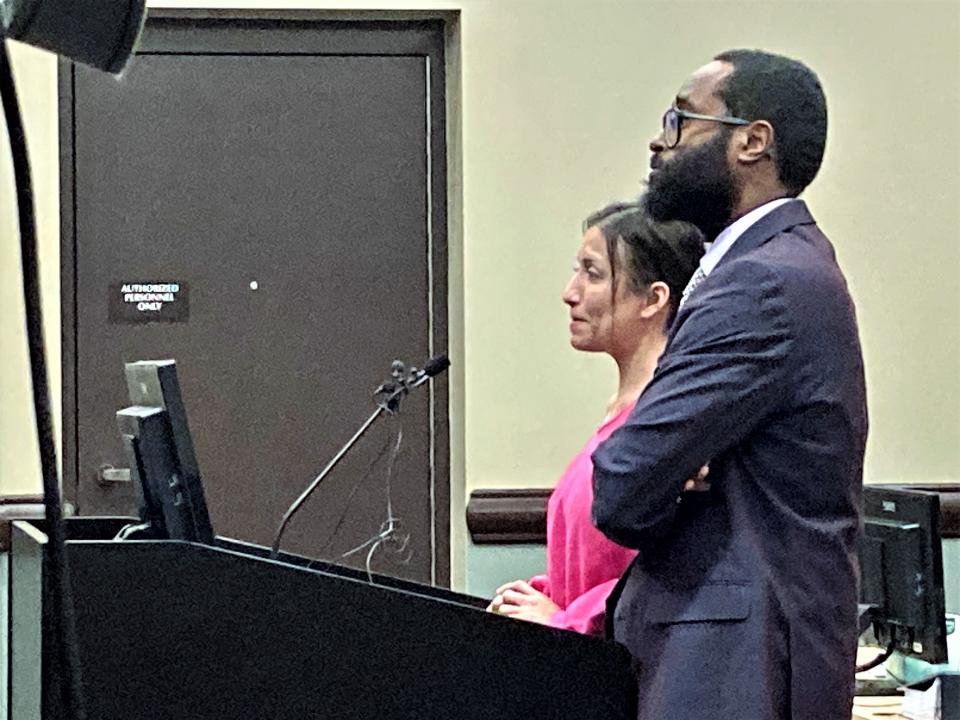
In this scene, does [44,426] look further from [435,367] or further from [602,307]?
[435,367]

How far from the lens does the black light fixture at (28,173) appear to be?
68 cm

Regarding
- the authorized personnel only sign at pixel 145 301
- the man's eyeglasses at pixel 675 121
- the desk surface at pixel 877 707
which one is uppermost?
the man's eyeglasses at pixel 675 121

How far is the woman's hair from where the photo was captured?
1.98 metres

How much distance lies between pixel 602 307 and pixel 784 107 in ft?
1.18

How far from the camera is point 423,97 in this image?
12.5ft

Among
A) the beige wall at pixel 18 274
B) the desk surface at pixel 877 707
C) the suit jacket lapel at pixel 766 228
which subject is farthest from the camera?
the beige wall at pixel 18 274

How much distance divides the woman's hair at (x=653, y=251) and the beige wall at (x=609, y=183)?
171cm

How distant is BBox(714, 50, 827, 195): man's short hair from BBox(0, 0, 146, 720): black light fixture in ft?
3.97

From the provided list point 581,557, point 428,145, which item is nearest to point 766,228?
point 581,557

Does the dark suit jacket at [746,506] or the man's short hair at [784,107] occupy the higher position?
the man's short hair at [784,107]

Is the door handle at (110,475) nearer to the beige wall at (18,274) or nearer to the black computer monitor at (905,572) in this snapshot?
the beige wall at (18,274)

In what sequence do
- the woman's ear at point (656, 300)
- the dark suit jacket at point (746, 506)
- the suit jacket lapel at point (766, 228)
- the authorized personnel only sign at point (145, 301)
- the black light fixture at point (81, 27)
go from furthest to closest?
1. the authorized personnel only sign at point (145, 301)
2. the woman's ear at point (656, 300)
3. the suit jacket lapel at point (766, 228)
4. the dark suit jacket at point (746, 506)
5. the black light fixture at point (81, 27)

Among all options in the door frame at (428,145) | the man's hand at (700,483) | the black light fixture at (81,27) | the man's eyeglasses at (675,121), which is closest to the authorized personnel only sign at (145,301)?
the door frame at (428,145)

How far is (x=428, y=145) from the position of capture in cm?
382
